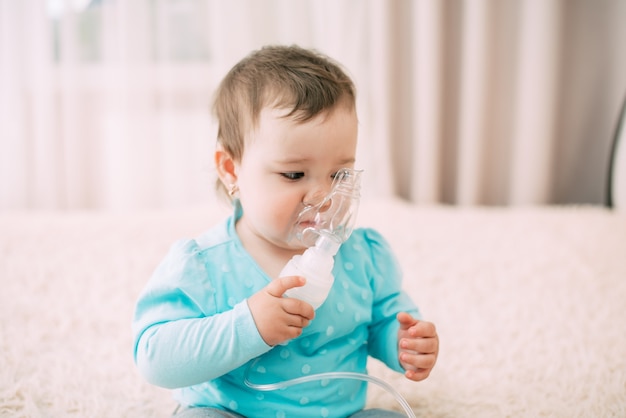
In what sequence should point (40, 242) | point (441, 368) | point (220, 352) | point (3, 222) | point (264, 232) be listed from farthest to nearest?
1. point (3, 222)
2. point (40, 242)
3. point (441, 368)
4. point (264, 232)
5. point (220, 352)

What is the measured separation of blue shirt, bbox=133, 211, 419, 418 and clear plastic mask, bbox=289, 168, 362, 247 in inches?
3.5

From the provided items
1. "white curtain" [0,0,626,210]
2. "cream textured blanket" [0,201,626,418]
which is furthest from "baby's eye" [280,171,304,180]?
"white curtain" [0,0,626,210]

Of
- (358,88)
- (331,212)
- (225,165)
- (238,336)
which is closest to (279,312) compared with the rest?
(238,336)

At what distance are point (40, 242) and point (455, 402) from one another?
1161 mm

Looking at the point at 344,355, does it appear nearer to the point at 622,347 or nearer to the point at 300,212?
the point at 300,212

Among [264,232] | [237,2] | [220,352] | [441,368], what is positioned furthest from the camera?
[237,2]

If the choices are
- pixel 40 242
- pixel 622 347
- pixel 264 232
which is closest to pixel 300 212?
pixel 264 232

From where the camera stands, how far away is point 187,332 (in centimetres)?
76

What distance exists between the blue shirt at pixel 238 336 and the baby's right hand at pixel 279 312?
0.05ft

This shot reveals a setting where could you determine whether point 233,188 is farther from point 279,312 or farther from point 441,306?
point 441,306

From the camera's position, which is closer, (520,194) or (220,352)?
(220,352)

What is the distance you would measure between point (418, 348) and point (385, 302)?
0.41 ft

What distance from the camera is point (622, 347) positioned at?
3.72ft

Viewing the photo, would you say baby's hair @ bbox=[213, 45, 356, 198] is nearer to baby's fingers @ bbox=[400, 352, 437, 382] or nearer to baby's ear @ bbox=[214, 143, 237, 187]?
baby's ear @ bbox=[214, 143, 237, 187]
